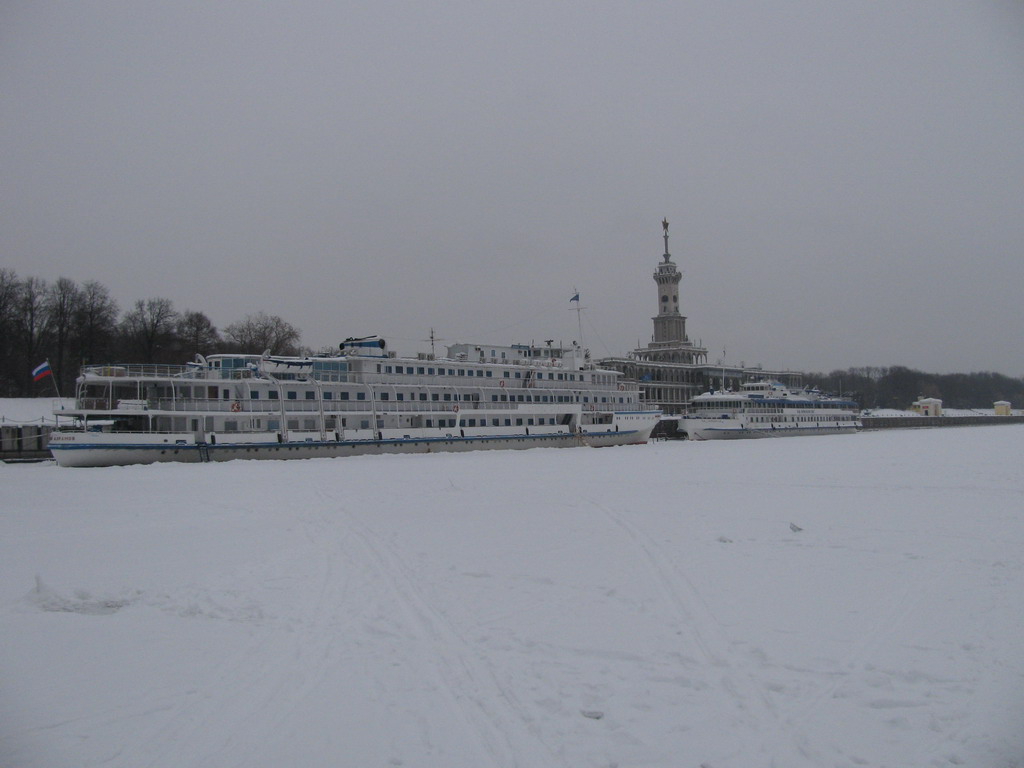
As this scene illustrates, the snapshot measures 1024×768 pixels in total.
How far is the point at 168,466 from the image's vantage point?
35.1 metres

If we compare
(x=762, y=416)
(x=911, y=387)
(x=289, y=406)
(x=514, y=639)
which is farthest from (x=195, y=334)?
(x=911, y=387)

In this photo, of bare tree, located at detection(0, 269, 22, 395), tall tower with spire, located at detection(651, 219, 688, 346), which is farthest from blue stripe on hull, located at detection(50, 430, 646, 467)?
tall tower with spire, located at detection(651, 219, 688, 346)

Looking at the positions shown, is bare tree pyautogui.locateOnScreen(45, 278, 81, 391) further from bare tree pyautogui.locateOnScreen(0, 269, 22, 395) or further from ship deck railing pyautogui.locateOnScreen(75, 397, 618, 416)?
ship deck railing pyautogui.locateOnScreen(75, 397, 618, 416)

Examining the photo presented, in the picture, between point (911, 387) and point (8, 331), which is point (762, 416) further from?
Answer: point (911, 387)

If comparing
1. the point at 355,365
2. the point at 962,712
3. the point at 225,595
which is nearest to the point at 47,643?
the point at 225,595

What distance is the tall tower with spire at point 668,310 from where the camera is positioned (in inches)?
4779

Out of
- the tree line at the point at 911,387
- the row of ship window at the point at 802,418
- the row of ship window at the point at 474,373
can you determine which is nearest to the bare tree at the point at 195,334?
the row of ship window at the point at 474,373

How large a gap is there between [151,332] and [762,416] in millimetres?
71917

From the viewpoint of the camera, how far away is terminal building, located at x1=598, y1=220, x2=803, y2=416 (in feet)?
344

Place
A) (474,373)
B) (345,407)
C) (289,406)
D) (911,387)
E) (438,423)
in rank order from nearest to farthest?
(289,406) < (345,407) < (438,423) < (474,373) < (911,387)

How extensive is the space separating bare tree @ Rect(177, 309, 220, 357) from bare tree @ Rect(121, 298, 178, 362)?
2010 millimetres

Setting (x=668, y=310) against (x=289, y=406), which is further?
(x=668, y=310)

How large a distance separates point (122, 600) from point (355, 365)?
38.9 m

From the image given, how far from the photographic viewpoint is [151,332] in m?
72.6
